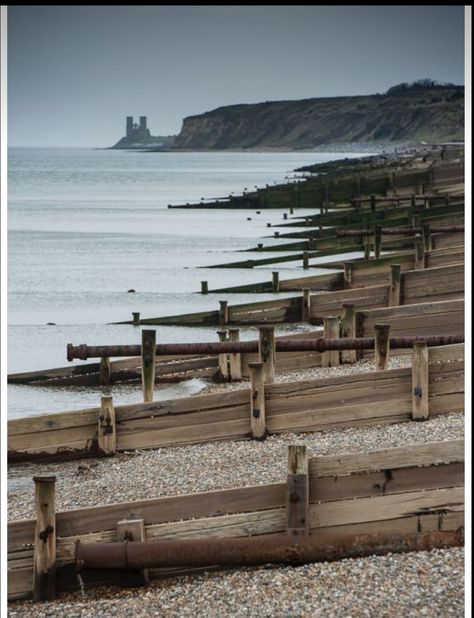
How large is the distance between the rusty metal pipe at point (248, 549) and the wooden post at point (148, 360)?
18.9 ft

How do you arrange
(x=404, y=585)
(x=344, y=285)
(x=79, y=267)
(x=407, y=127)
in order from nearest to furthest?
(x=404, y=585), (x=344, y=285), (x=79, y=267), (x=407, y=127)

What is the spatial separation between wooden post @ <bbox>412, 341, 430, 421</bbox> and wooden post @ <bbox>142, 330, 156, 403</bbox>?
3406 millimetres

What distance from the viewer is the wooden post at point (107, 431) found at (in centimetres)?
1055

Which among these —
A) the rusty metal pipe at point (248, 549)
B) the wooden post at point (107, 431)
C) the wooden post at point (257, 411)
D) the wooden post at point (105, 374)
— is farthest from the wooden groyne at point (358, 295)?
the rusty metal pipe at point (248, 549)

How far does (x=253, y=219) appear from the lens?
216 ft

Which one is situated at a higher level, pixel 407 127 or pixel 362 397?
pixel 407 127

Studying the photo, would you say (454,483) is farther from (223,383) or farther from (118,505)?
(223,383)

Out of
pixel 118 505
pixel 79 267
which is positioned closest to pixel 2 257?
pixel 118 505

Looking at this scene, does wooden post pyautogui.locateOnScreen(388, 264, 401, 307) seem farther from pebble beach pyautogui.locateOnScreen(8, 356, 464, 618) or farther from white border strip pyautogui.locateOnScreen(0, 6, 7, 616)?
white border strip pyautogui.locateOnScreen(0, 6, 7, 616)

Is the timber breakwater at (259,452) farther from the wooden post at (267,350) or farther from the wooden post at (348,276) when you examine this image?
the wooden post at (348,276)

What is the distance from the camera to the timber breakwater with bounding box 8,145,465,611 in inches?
283

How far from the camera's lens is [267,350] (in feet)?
41.6

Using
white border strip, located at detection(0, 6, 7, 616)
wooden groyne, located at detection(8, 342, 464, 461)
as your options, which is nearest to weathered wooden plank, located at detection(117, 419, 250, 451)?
wooden groyne, located at detection(8, 342, 464, 461)

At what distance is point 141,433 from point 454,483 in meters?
4.13
